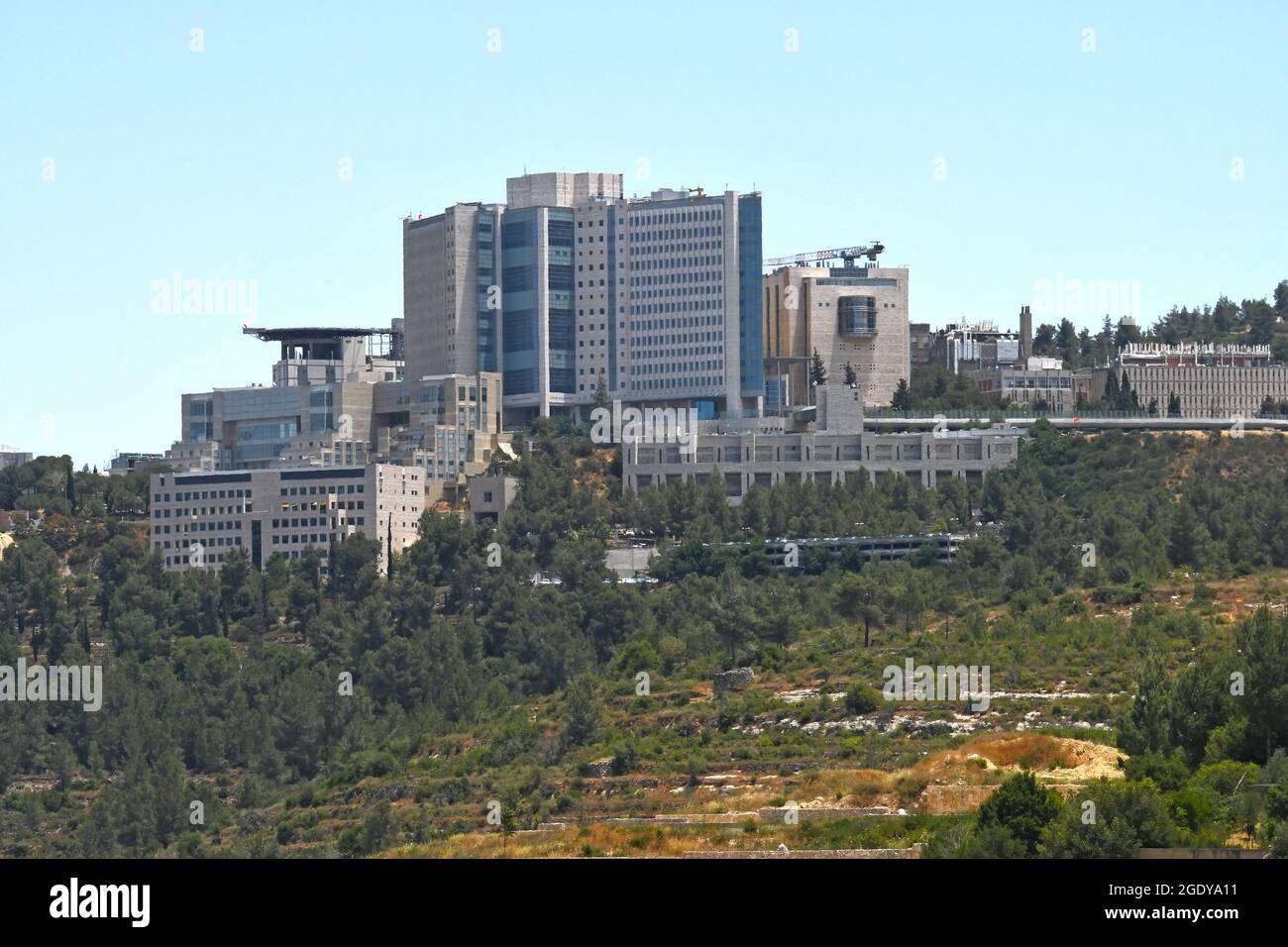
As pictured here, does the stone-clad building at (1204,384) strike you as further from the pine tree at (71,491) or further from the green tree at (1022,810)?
the green tree at (1022,810)

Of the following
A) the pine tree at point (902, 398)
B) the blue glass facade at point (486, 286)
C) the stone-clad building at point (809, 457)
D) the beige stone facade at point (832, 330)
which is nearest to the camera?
the stone-clad building at point (809, 457)

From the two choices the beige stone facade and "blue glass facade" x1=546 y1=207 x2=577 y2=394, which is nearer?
"blue glass facade" x1=546 y1=207 x2=577 y2=394

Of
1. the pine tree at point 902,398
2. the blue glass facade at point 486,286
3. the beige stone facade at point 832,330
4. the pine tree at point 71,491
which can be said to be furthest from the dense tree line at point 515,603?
the beige stone facade at point 832,330

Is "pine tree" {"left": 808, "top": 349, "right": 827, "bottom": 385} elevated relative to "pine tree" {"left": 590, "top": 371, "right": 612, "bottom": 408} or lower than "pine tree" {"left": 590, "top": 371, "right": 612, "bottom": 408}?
elevated

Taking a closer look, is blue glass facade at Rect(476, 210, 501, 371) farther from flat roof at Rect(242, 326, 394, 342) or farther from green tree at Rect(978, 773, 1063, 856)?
green tree at Rect(978, 773, 1063, 856)

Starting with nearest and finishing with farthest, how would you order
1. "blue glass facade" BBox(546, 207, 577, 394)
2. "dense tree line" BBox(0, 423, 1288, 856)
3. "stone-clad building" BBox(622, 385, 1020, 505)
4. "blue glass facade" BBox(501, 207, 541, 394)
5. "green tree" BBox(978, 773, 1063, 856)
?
1. "green tree" BBox(978, 773, 1063, 856)
2. "dense tree line" BBox(0, 423, 1288, 856)
3. "stone-clad building" BBox(622, 385, 1020, 505)
4. "blue glass facade" BBox(501, 207, 541, 394)
5. "blue glass facade" BBox(546, 207, 577, 394)

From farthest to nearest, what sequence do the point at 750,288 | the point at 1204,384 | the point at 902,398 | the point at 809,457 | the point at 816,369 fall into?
1. the point at 1204,384
2. the point at 816,369
3. the point at 902,398
4. the point at 750,288
5. the point at 809,457

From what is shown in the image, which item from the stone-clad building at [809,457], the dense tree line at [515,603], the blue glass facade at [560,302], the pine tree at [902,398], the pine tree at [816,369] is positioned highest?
the blue glass facade at [560,302]

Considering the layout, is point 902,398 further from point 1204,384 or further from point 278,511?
point 278,511

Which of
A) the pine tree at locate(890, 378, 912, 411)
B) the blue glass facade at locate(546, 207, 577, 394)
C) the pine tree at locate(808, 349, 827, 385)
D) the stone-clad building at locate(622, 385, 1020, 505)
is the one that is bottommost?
the stone-clad building at locate(622, 385, 1020, 505)

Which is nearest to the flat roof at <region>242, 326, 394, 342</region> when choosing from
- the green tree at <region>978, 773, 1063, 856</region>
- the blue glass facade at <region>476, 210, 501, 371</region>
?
the blue glass facade at <region>476, 210, 501, 371</region>

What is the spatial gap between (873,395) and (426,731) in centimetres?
7201

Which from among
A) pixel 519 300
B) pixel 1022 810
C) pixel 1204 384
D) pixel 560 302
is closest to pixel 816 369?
pixel 560 302
